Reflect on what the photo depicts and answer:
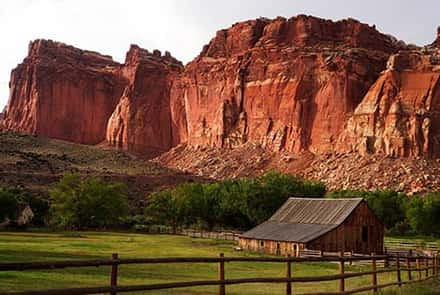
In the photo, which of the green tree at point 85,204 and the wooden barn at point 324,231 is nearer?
the wooden barn at point 324,231

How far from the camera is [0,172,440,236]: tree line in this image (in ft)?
238

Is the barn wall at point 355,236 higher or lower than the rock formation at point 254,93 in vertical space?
lower

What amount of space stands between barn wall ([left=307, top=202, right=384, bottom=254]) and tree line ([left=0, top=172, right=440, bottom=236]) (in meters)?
26.3

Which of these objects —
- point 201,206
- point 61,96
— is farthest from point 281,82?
point 61,96

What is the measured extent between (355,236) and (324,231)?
2923 mm

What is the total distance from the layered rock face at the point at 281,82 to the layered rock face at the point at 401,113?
5.71 meters

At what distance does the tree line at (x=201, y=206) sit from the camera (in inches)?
2862

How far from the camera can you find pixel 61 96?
177500 mm

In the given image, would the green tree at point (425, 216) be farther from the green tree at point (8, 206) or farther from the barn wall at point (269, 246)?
the green tree at point (8, 206)

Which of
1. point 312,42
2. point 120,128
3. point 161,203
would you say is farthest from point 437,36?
point 161,203

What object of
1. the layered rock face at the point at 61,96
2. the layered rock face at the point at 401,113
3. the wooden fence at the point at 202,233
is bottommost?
the wooden fence at the point at 202,233

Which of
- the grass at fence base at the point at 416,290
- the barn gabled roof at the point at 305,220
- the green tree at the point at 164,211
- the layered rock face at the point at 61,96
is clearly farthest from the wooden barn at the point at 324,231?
the layered rock face at the point at 61,96

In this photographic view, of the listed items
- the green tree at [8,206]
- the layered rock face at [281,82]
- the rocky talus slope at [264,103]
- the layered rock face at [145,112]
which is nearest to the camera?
the green tree at [8,206]

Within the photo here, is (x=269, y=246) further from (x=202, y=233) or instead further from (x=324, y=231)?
(x=202, y=233)
